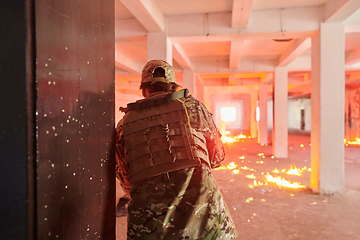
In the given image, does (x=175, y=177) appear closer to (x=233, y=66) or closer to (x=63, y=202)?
(x=63, y=202)

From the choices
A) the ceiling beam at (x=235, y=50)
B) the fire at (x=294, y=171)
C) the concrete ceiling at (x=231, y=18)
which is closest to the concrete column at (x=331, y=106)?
the concrete ceiling at (x=231, y=18)

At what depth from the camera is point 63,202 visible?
1075 mm

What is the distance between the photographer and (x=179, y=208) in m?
1.36

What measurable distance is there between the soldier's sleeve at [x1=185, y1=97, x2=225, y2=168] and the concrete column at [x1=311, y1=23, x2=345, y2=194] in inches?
126

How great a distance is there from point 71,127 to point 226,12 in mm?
3986

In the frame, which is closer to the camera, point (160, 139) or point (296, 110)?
point (160, 139)

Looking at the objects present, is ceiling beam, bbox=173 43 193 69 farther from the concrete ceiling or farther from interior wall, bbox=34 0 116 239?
interior wall, bbox=34 0 116 239

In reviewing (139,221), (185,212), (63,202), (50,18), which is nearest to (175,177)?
(185,212)

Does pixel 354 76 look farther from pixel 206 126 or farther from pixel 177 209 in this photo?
pixel 177 209

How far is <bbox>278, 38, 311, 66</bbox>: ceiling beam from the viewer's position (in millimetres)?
5230

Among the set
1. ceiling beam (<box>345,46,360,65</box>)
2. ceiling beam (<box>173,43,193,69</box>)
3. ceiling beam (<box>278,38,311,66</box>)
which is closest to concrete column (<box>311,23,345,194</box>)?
ceiling beam (<box>278,38,311,66</box>)

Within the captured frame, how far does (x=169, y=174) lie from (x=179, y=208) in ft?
0.66

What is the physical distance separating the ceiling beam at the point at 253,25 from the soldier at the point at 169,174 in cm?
325

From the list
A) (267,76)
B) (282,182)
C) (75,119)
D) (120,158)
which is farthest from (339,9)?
(267,76)
